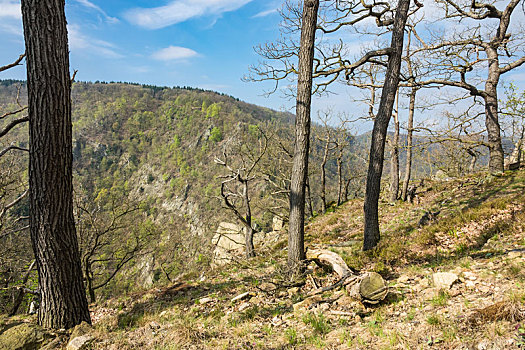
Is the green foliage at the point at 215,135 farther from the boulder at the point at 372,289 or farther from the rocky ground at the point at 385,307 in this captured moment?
the boulder at the point at 372,289

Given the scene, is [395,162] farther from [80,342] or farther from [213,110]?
[213,110]

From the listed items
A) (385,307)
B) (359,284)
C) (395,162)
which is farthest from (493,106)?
A: (385,307)

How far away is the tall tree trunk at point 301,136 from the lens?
208 inches

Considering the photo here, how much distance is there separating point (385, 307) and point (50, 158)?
5.24 metres

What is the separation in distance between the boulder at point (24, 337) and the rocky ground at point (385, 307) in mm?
51

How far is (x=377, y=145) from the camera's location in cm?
641

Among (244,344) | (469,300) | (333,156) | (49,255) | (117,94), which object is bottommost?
(244,344)

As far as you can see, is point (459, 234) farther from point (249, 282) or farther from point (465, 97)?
point (465, 97)

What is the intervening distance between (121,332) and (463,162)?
25.6 m

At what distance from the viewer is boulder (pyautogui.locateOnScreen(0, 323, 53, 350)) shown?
3.63 m

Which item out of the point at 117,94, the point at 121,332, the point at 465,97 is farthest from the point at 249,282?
the point at 117,94

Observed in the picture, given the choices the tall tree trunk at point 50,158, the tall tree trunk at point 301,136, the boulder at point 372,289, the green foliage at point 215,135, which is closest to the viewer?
the boulder at point 372,289

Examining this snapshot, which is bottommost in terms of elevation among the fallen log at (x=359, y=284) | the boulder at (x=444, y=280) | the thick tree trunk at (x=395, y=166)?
the fallen log at (x=359, y=284)

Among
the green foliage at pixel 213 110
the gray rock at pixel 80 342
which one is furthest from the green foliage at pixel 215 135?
the gray rock at pixel 80 342
